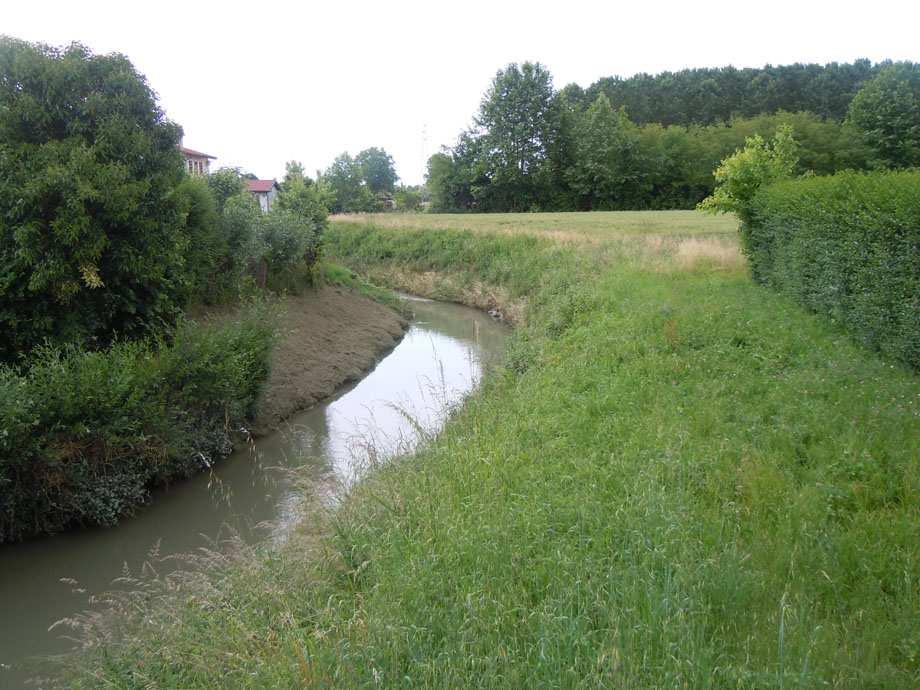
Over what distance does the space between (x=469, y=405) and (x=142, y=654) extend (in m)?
6.29

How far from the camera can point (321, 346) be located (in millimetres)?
18969

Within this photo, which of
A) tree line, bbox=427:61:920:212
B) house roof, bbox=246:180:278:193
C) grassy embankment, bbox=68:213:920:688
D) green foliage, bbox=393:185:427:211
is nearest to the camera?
grassy embankment, bbox=68:213:920:688

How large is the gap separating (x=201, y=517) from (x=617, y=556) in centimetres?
677

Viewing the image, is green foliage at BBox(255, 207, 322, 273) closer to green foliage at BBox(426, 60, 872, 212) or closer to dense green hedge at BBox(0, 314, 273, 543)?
dense green hedge at BBox(0, 314, 273, 543)

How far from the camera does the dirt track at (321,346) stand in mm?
14938

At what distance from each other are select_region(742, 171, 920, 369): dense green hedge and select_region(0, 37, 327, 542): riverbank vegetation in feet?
32.3

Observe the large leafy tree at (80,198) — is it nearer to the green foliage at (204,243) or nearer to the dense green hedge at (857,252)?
the green foliage at (204,243)

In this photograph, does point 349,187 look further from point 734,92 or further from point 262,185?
point 734,92

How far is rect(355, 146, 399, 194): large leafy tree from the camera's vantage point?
93.6 meters

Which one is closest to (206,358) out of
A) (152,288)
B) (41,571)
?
(152,288)

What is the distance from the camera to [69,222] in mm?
10461

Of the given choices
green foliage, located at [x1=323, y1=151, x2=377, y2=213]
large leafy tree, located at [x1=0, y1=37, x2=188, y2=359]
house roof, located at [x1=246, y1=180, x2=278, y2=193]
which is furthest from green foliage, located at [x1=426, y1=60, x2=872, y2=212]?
large leafy tree, located at [x1=0, y1=37, x2=188, y2=359]

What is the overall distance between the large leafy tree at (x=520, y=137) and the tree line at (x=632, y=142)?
0.09 metres

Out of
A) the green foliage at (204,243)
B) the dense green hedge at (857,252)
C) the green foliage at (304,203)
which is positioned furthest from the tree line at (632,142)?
the green foliage at (204,243)
